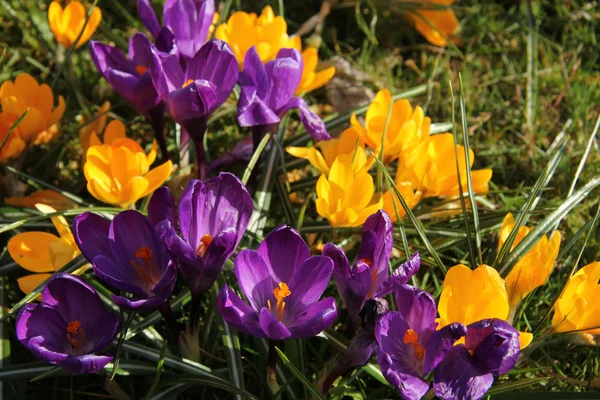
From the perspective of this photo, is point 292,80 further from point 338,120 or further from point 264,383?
point 264,383

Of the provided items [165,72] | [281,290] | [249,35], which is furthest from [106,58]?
[281,290]

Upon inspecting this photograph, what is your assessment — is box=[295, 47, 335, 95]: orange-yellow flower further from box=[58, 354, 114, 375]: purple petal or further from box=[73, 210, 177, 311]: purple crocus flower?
box=[58, 354, 114, 375]: purple petal

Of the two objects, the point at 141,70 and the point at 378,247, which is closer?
the point at 378,247

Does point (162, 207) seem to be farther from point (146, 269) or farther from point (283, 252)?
point (283, 252)

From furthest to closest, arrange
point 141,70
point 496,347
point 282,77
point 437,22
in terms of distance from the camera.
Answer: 1. point 437,22
2. point 141,70
3. point 282,77
4. point 496,347

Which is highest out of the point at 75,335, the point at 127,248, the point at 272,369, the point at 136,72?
the point at 136,72

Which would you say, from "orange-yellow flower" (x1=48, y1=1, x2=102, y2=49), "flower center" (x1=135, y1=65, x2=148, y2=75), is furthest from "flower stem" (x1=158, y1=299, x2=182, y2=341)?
"orange-yellow flower" (x1=48, y1=1, x2=102, y2=49)
